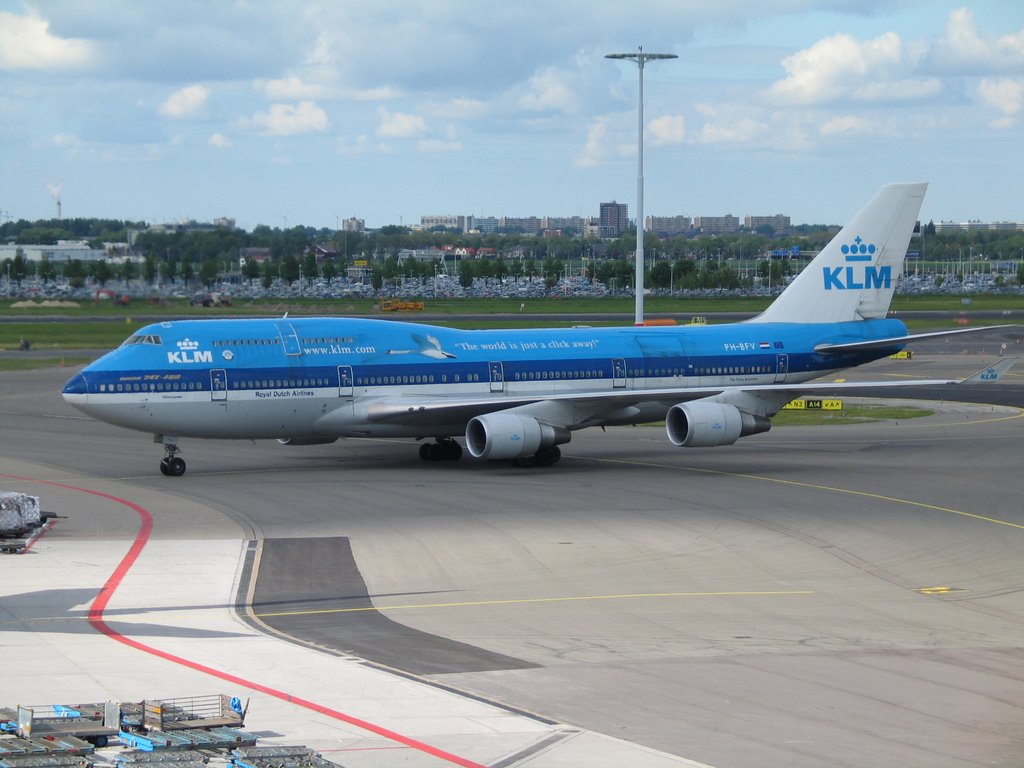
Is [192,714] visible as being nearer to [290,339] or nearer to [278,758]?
[278,758]

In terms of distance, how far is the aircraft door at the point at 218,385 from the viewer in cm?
4212

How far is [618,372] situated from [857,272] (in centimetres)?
1098

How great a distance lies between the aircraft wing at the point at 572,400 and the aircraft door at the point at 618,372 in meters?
1.43

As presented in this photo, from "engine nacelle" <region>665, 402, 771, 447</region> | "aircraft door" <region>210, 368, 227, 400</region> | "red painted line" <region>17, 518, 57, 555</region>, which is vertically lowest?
"red painted line" <region>17, 518, 57, 555</region>

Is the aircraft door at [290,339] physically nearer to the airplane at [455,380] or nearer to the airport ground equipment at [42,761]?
the airplane at [455,380]

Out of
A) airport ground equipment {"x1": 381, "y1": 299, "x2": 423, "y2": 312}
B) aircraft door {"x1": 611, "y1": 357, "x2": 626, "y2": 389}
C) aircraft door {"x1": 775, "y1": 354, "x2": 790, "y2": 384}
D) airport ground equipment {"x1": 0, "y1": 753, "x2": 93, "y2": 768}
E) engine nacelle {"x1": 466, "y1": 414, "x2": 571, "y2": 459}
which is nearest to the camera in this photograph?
airport ground equipment {"x1": 0, "y1": 753, "x2": 93, "y2": 768}

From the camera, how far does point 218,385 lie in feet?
138

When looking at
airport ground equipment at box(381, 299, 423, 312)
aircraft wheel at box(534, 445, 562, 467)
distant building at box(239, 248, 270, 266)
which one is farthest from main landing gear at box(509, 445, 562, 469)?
distant building at box(239, 248, 270, 266)

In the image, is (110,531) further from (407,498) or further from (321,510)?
(407,498)

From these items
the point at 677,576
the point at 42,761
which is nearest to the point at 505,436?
the point at 677,576

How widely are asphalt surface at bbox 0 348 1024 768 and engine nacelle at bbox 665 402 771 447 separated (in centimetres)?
121

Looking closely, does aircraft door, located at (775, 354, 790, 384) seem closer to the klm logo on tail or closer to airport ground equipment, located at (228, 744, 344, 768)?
the klm logo on tail

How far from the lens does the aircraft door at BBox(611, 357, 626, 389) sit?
1861 inches

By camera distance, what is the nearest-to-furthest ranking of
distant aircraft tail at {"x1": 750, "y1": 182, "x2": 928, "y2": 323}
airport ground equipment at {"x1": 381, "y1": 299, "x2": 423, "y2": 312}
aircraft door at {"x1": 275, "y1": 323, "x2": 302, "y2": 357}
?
aircraft door at {"x1": 275, "y1": 323, "x2": 302, "y2": 357} → distant aircraft tail at {"x1": 750, "y1": 182, "x2": 928, "y2": 323} → airport ground equipment at {"x1": 381, "y1": 299, "x2": 423, "y2": 312}
